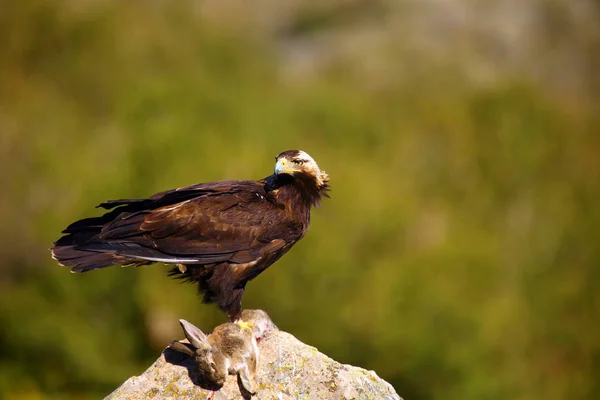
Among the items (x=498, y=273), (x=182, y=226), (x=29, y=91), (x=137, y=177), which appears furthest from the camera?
(x=29, y=91)

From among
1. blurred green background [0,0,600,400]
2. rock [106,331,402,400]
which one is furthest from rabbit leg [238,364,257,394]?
blurred green background [0,0,600,400]

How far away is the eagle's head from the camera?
676cm

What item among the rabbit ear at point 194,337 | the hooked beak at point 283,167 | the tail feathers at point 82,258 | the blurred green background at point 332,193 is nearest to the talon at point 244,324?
the rabbit ear at point 194,337

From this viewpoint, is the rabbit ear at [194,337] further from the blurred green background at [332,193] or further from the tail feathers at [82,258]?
the blurred green background at [332,193]

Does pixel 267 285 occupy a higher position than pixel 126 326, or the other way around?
pixel 267 285

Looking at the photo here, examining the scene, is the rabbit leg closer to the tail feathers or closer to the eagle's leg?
Result: the eagle's leg

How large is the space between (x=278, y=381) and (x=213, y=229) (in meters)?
1.29

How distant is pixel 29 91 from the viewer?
25906 millimetres

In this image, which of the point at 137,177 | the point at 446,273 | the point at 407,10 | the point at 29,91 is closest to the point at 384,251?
the point at 446,273

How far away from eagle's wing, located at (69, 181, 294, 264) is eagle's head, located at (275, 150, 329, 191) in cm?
29

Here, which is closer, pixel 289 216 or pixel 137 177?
pixel 289 216

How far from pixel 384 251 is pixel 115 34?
1311 cm

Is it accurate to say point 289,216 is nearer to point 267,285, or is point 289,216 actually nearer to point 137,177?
→ point 267,285

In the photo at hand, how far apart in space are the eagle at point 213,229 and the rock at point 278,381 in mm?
602
